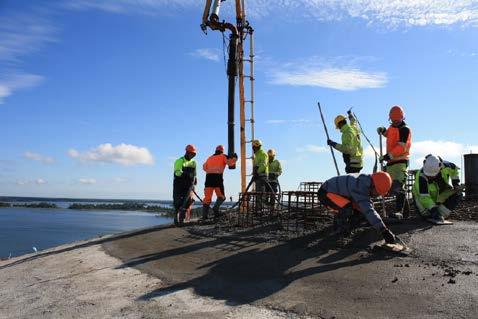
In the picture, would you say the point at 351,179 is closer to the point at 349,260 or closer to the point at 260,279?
the point at 349,260

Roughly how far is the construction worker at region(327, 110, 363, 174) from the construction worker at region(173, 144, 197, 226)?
4.27 meters

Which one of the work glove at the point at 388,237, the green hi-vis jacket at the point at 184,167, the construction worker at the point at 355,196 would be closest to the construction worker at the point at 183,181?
the green hi-vis jacket at the point at 184,167

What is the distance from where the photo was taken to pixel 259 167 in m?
13.6

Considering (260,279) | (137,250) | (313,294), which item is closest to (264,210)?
(137,250)

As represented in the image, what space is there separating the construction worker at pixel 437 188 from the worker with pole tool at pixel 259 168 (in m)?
5.11

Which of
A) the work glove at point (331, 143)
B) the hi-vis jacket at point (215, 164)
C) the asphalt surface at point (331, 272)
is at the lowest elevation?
the asphalt surface at point (331, 272)

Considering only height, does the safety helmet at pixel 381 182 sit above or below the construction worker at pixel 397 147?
below

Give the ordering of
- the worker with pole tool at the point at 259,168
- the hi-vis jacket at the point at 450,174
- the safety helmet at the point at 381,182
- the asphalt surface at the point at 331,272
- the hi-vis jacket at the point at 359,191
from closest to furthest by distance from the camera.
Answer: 1. the asphalt surface at the point at 331,272
2. the hi-vis jacket at the point at 359,191
3. the safety helmet at the point at 381,182
4. the hi-vis jacket at the point at 450,174
5. the worker with pole tool at the point at 259,168

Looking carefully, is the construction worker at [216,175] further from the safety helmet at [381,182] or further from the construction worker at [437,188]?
the safety helmet at [381,182]

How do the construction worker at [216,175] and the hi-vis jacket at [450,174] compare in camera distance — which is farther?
the construction worker at [216,175]

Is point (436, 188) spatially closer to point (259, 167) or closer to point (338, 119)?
point (338, 119)

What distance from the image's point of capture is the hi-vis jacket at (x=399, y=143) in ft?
29.4

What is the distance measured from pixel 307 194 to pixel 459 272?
12.3 feet

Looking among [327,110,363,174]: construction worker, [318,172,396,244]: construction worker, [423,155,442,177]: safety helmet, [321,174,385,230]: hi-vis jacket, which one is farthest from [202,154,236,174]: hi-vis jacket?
[423,155,442,177]: safety helmet
